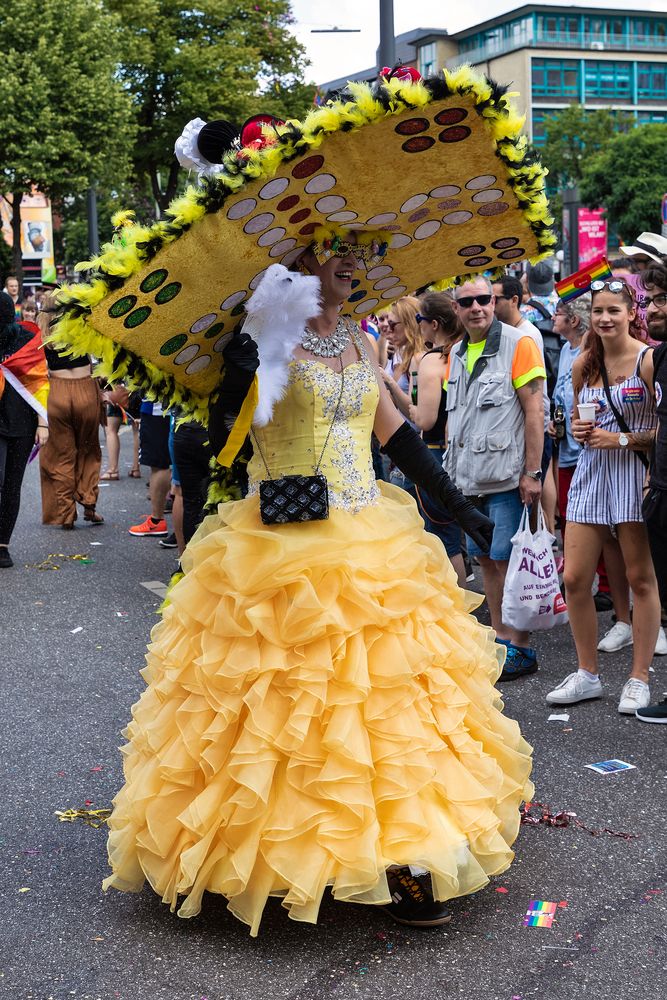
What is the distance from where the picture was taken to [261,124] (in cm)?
327

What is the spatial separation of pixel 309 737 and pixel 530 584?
2767mm

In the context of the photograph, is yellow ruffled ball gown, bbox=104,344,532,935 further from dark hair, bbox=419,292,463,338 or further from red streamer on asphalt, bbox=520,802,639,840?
dark hair, bbox=419,292,463,338

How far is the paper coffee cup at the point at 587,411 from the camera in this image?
513 cm

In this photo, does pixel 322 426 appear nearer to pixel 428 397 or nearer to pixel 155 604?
pixel 428 397

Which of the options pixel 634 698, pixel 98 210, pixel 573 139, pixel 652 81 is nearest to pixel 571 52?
pixel 652 81

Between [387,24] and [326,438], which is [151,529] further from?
[326,438]

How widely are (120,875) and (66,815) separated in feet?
2.89

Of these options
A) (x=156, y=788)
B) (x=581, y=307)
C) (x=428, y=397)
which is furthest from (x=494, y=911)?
(x=581, y=307)

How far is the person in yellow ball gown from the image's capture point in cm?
320

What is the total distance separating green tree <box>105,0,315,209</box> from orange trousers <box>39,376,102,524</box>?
3023cm

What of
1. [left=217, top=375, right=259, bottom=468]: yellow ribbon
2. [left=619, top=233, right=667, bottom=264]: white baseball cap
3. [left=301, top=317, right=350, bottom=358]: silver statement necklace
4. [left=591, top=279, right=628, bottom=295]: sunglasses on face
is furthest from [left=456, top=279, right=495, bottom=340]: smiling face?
[left=217, top=375, right=259, bottom=468]: yellow ribbon

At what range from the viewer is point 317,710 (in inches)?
128

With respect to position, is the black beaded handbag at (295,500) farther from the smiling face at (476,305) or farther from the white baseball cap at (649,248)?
the white baseball cap at (649,248)

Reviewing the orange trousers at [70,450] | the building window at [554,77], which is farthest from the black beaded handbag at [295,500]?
the building window at [554,77]
